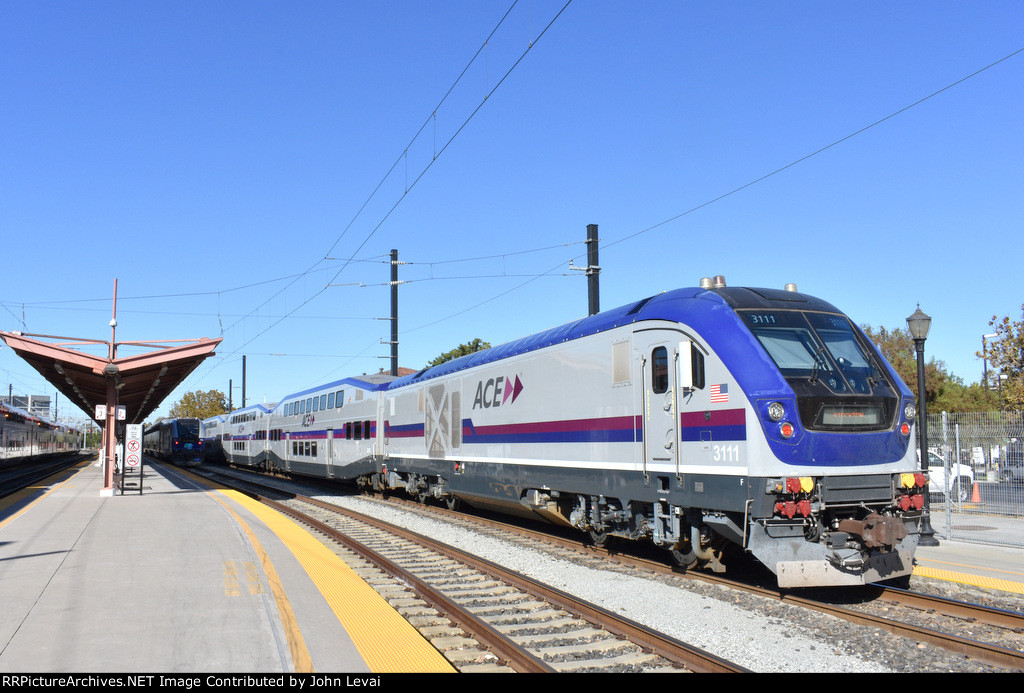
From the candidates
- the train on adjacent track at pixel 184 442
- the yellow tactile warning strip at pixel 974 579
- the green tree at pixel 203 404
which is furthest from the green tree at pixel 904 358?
the green tree at pixel 203 404

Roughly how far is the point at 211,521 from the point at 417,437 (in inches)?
230

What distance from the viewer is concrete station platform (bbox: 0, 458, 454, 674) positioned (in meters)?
6.04

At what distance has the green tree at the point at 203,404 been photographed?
102188 mm

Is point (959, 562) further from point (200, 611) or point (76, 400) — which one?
point (76, 400)

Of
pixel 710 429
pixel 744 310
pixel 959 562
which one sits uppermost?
pixel 744 310

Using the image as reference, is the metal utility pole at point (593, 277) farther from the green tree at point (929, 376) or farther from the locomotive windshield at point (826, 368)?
the green tree at point (929, 376)

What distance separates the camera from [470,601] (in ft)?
28.0

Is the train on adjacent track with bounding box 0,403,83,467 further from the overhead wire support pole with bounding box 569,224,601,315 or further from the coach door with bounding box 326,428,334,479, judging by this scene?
the overhead wire support pole with bounding box 569,224,601,315

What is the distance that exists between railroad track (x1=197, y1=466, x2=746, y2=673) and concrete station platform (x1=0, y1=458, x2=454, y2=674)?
546 mm

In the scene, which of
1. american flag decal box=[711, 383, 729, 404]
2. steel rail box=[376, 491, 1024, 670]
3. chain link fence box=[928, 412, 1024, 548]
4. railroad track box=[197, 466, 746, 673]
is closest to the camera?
railroad track box=[197, 466, 746, 673]

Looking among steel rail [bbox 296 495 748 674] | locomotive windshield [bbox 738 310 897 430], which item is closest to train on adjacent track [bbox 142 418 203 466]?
steel rail [bbox 296 495 748 674]

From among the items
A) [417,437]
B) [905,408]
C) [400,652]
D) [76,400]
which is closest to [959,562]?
[905,408]

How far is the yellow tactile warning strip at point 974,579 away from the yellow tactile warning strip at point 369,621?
698 centimetres

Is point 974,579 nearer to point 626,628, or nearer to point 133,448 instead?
point 626,628
